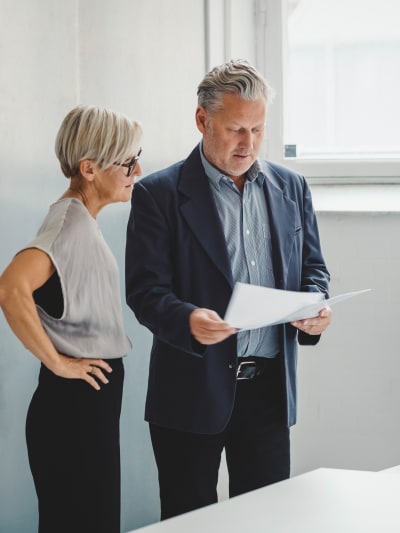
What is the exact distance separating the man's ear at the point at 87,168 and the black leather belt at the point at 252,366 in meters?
0.62

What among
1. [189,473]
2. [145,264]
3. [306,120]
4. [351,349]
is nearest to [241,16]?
[306,120]

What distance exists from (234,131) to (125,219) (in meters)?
0.94

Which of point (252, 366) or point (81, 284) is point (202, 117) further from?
point (252, 366)

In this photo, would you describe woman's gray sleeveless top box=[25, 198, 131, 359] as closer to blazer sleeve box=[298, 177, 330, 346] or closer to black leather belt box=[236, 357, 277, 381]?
black leather belt box=[236, 357, 277, 381]

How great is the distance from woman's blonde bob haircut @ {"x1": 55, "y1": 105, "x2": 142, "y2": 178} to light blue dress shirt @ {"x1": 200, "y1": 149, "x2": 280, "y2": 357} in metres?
0.24

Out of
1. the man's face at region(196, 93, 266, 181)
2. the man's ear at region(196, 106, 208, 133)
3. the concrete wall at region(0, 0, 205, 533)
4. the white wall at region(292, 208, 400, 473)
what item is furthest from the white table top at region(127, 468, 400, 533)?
the white wall at region(292, 208, 400, 473)

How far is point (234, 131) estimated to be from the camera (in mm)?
2123

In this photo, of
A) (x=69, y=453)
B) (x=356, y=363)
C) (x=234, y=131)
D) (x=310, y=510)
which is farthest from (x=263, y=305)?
(x=356, y=363)

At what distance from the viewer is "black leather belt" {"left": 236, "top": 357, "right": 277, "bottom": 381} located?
85.1 inches

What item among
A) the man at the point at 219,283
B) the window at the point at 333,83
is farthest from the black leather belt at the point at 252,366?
the window at the point at 333,83

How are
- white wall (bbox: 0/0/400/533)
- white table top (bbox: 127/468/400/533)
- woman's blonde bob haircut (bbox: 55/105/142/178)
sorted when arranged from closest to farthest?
1. white table top (bbox: 127/468/400/533)
2. woman's blonde bob haircut (bbox: 55/105/142/178)
3. white wall (bbox: 0/0/400/533)

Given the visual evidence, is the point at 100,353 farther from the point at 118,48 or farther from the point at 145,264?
the point at 118,48

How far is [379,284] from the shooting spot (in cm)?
332

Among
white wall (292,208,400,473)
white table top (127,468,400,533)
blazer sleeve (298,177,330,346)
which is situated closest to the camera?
white table top (127,468,400,533)
